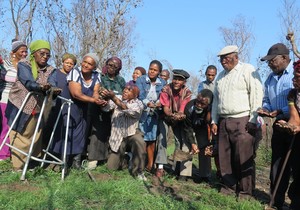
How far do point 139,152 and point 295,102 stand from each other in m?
2.51

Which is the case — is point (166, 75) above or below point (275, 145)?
above

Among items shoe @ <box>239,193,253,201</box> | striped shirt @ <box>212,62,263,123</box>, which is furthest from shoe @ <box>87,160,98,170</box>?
shoe @ <box>239,193,253,201</box>

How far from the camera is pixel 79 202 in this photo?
404 centimetres

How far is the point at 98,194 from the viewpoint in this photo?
442cm

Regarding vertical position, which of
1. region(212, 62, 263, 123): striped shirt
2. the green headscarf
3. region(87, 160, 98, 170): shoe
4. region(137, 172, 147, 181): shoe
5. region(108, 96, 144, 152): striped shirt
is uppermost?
the green headscarf

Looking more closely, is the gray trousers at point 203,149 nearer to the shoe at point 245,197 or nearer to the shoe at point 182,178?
the shoe at point 182,178

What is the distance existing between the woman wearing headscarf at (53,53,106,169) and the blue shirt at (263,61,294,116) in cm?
240

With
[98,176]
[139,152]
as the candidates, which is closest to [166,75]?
[139,152]

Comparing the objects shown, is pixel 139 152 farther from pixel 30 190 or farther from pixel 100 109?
pixel 30 190

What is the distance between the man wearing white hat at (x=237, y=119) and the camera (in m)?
4.97

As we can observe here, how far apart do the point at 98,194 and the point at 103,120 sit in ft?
6.56

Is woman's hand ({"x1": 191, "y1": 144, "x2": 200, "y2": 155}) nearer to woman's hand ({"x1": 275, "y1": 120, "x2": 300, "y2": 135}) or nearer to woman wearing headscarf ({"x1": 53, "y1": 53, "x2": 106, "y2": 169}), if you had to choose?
woman wearing headscarf ({"x1": 53, "y1": 53, "x2": 106, "y2": 169})

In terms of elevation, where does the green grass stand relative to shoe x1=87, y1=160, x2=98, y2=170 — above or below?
below

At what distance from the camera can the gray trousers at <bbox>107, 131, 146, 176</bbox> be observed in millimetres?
5688
